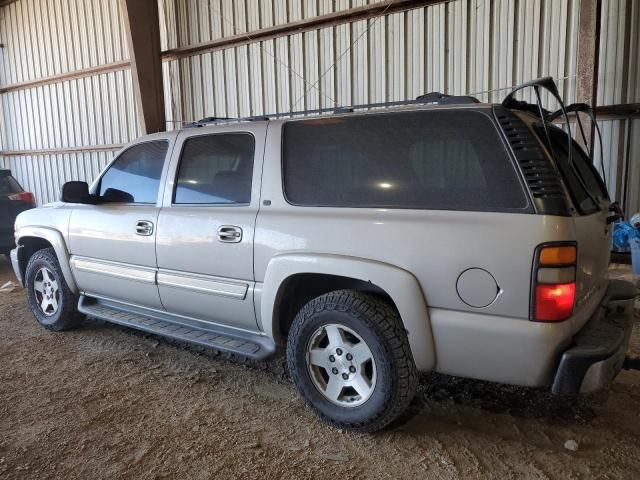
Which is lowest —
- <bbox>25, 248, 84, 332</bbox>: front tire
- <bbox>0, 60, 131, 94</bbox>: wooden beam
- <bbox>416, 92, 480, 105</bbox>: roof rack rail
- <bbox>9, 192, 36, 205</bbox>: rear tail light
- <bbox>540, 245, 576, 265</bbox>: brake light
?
<bbox>25, 248, 84, 332</bbox>: front tire

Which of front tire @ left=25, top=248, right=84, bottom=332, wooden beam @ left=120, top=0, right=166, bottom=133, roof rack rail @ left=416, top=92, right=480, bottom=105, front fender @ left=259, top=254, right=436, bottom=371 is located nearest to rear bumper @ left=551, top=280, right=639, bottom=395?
front fender @ left=259, top=254, right=436, bottom=371

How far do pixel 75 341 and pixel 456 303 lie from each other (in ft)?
11.9

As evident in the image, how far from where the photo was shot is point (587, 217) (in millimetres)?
2479

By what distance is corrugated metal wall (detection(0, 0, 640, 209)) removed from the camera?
6.43 m

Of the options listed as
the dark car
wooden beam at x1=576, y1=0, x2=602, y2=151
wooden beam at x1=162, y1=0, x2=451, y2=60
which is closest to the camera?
wooden beam at x1=576, y1=0, x2=602, y2=151

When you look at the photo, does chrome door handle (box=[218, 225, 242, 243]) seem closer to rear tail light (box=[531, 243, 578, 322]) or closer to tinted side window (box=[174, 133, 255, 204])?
tinted side window (box=[174, 133, 255, 204])

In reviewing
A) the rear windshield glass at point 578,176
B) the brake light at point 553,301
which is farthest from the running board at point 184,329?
the rear windshield glass at point 578,176

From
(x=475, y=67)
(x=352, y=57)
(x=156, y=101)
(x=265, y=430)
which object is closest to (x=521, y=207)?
(x=265, y=430)

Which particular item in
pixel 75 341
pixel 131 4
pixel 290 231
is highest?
pixel 131 4

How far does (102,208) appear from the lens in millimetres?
4051

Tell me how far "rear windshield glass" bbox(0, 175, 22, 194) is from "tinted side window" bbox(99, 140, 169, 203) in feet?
16.4

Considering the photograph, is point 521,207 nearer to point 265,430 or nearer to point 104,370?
point 265,430

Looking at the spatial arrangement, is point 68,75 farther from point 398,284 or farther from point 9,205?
point 398,284

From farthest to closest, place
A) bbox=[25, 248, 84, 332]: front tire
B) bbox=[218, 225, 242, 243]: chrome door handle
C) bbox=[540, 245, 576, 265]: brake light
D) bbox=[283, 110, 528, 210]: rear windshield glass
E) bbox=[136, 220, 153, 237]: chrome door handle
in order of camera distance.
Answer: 1. bbox=[25, 248, 84, 332]: front tire
2. bbox=[136, 220, 153, 237]: chrome door handle
3. bbox=[218, 225, 242, 243]: chrome door handle
4. bbox=[283, 110, 528, 210]: rear windshield glass
5. bbox=[540, 245, 576, 265]: brake light
